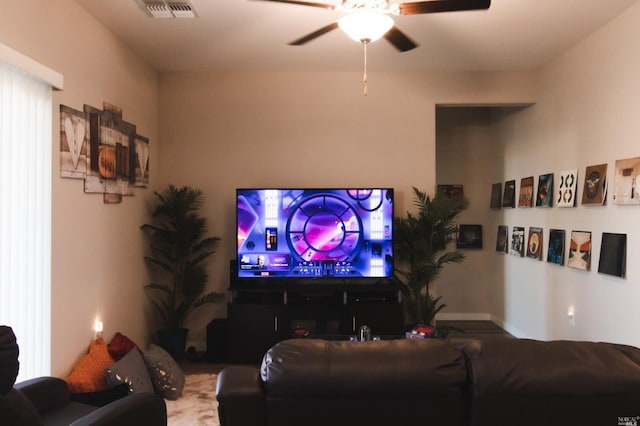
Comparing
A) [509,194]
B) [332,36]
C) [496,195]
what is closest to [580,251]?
[509,194]

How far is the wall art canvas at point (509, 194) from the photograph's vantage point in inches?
214

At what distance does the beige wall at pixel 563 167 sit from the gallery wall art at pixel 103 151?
Answer: 3854 millimetres

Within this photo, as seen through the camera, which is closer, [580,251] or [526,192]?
[580,251]

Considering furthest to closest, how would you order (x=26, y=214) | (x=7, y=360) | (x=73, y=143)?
1. (x=73, y=143)
2. (x=26, y=214)
3. (x=7, y=360)

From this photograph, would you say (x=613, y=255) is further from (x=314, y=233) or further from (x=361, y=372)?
(x=361, y=372)

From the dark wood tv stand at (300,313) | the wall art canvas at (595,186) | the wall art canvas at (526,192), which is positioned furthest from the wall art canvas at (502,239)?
the dark wood tv stand at (300,313)

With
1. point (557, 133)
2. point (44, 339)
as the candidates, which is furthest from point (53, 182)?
point (557, 133)

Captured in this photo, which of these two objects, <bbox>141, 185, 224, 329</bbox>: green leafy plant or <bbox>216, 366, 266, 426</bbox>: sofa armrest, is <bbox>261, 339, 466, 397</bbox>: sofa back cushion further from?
<bbox>141, 185, 224, 329</bbox>: green leafy plant

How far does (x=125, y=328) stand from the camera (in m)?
4.14

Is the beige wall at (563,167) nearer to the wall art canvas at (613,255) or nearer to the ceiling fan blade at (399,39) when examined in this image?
the wall art canvas at (613,255)

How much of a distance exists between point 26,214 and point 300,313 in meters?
2.50

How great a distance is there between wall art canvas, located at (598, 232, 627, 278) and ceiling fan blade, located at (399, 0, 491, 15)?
Result: 7.01 feet

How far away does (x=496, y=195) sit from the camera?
232 inches

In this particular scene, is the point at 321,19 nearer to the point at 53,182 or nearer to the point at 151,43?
the point at 151,43
